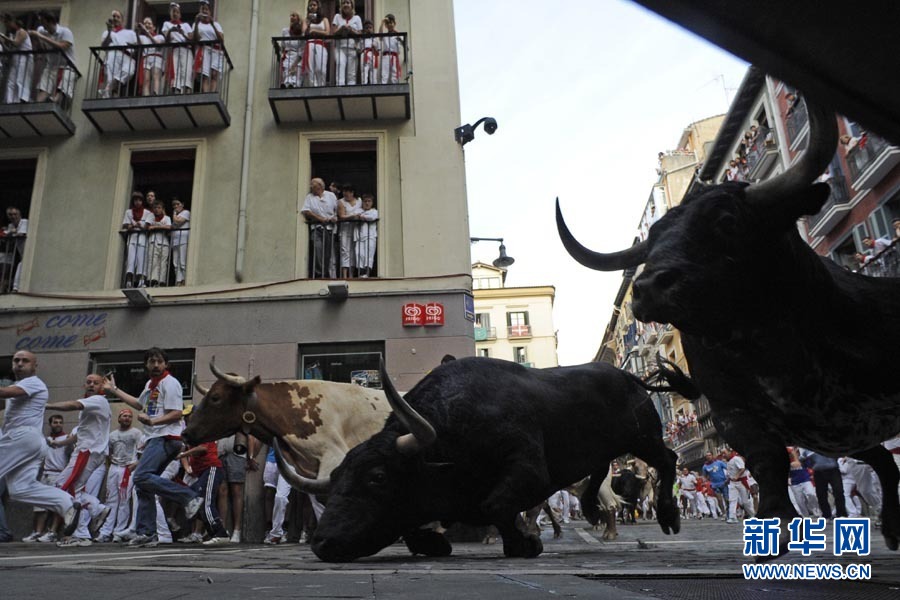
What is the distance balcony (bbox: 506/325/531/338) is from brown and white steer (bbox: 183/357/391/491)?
59.1m

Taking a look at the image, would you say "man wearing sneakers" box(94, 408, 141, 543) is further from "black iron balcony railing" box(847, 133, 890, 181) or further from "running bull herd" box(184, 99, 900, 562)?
"black iron balcony railing" box(847, 133, 890, 181)

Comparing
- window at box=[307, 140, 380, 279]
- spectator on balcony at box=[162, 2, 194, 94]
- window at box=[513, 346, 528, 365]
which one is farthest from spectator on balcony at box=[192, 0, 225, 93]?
window at box=[513, 346, 528, 365]

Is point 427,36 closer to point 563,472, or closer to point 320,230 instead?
point 320,230

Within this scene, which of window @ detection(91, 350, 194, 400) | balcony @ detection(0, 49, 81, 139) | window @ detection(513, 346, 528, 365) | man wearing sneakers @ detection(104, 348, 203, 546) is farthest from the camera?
window @ detection(513, 346, 528, 365)

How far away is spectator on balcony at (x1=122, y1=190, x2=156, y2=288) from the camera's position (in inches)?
495

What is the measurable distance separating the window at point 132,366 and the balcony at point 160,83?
4670 millimetres

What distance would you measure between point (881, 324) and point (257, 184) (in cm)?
1178

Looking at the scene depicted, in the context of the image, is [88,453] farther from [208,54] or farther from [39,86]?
[39,86]

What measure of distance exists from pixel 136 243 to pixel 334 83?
15.9 feet

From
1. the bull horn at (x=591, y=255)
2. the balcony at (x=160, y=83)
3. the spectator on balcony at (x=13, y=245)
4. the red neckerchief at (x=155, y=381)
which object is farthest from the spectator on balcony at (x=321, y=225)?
the bull horn at (x=591, y=255)

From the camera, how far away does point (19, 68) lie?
44.5 ft

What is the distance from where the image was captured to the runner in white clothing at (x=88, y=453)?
8.45 meters

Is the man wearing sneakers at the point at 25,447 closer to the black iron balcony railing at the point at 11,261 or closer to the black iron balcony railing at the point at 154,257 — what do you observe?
the black iron balcony railing at the point at 154,257

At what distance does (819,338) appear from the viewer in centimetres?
308
